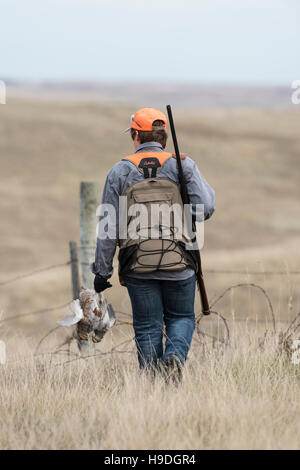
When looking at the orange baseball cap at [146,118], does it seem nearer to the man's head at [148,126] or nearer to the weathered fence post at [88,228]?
Result: the man's head at [148,126]

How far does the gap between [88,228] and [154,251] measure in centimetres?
200

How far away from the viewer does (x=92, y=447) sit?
11.5 feet

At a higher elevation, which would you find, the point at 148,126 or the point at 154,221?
the point at 148,126

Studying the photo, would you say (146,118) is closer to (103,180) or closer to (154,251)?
(154,251)

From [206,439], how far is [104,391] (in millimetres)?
938

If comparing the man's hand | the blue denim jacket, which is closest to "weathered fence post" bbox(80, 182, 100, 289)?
the man's hand

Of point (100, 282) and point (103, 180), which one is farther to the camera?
point (103, 180)

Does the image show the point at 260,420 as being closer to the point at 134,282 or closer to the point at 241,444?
the point at 241,444

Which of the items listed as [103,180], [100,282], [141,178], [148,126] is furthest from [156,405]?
[103,180]

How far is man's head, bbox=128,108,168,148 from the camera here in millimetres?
4582

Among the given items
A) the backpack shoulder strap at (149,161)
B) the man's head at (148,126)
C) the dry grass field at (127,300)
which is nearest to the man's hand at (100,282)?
the dry grass field at (127,300)

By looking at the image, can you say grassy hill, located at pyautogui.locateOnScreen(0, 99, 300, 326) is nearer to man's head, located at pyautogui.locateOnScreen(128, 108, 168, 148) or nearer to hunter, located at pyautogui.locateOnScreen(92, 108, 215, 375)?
hunter, located at pyautogui.locateOnScreen(92, 108, 215, 375)

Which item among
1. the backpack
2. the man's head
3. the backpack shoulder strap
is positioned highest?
the man's head

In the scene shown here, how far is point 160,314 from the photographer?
474 centimetres
